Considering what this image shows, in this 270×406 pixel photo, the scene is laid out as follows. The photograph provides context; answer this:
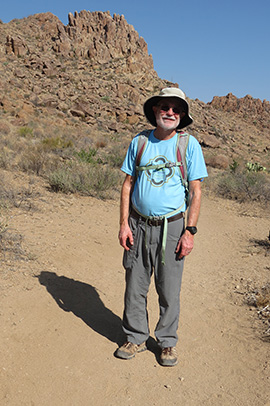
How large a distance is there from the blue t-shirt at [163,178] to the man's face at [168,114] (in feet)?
0.36

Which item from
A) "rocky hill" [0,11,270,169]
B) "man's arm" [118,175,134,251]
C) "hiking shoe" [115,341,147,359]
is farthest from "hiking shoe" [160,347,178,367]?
"rocky hill" [0,11,270,169]

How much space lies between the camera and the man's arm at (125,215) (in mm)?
2801

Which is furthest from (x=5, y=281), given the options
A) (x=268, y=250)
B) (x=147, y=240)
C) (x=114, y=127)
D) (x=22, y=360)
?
→ (x=114, y=127)

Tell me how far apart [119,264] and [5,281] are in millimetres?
1611

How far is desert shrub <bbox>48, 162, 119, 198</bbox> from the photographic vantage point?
8125 millimetres

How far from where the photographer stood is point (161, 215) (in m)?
2.69

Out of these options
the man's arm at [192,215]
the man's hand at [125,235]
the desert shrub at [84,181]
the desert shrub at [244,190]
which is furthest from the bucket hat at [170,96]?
the desert shrub at [244,190]

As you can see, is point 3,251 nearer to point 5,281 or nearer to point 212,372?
point 5,281

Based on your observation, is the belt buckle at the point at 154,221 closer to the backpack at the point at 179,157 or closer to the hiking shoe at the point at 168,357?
the backpack at the point at 179,157

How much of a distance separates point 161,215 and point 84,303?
5.52ft

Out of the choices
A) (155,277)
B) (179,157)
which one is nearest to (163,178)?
(179,157)

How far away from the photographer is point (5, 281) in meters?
3.98

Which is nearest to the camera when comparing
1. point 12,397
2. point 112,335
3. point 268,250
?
point 12,397

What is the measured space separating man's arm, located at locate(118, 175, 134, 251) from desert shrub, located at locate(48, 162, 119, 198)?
214 inches
